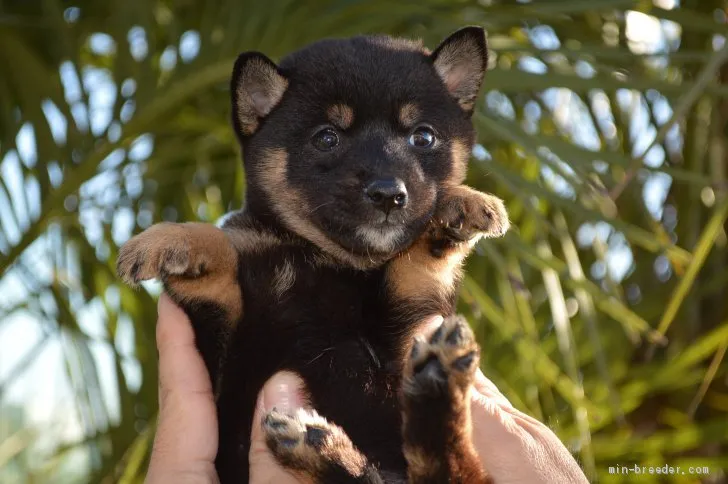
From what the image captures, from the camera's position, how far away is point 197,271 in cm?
224

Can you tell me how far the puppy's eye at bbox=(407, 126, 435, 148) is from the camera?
8.42 ft

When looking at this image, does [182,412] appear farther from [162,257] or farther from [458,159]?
[458,159]

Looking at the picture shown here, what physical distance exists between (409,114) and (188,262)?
821 mm

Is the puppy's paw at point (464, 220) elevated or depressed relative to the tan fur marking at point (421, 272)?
elevated

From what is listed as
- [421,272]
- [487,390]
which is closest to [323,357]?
[421,272]

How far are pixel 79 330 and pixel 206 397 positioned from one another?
138 centimetres

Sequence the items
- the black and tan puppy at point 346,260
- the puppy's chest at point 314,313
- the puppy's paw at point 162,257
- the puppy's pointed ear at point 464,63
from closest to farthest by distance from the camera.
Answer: the black and tan puppy at point 346,260 → the puppy's paw at point 162,257 → the puppy's chest at point 314,313 → the puppy's pointed ear at point 464,63

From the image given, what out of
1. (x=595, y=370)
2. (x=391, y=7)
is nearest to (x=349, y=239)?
(x=391, y=7)

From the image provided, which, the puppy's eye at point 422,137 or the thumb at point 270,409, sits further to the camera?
the puppy's eye at point 422,137

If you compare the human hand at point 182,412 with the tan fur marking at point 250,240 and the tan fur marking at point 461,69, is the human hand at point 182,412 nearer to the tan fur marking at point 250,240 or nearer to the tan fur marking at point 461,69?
the tan fur marking at point 250,240

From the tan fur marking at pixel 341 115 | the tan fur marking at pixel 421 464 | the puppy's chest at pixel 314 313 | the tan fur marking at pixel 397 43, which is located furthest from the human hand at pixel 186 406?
the tan fur marking at pixel 397 43

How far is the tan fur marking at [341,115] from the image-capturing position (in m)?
2.51

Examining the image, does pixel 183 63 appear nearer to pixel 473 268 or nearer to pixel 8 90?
pixel 8 90

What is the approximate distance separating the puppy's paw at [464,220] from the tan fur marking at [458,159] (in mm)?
170
